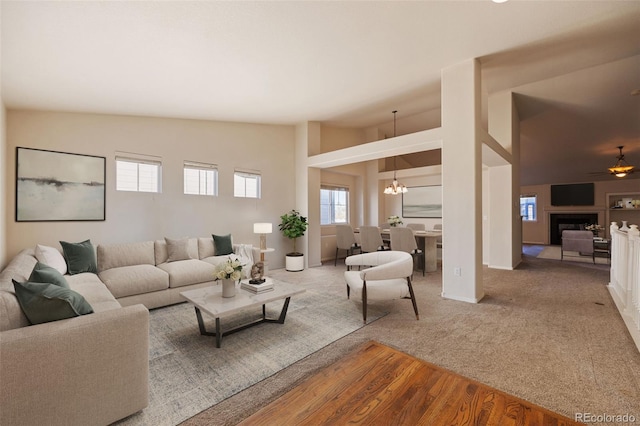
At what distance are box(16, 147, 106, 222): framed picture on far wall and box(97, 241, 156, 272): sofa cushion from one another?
589 millimetres

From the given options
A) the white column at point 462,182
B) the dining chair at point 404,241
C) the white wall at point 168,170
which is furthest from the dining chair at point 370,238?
the white column at point 462,182

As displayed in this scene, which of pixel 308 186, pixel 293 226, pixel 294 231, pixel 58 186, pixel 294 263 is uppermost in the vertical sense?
pixel 308 186

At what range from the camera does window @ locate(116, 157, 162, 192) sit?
13.5 ft

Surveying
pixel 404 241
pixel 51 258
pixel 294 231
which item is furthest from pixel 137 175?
pixel 404 241

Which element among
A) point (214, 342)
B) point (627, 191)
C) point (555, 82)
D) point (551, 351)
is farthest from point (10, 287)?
point (627, 191)

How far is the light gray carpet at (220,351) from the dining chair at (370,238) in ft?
7.76

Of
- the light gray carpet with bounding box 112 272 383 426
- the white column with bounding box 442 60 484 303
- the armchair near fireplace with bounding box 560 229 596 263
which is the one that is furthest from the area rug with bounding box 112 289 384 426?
the armchair near fireplace with bounding box 560 229 596 263

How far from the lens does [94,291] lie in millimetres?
2699

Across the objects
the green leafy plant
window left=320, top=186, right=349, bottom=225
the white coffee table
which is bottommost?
the white coffee table

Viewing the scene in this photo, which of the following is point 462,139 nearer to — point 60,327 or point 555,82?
point 555,82

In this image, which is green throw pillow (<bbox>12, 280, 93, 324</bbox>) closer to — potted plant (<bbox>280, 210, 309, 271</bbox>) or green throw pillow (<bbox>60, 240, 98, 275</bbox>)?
green throw pillow (<bbox>60, 240, 98, 275</bbox>)

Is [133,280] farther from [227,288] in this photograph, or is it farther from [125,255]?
[227,288]

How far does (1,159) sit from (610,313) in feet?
23.9

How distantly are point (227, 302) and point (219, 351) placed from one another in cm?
41
